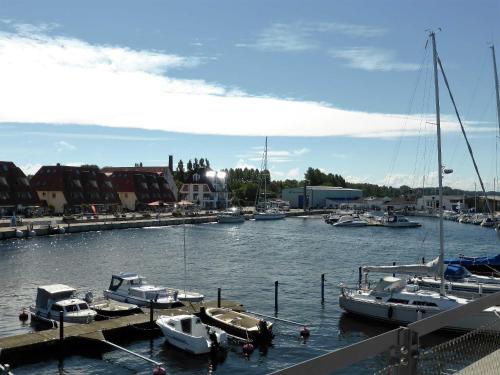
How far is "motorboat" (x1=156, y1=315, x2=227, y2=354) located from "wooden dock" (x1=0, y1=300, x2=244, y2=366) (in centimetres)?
167

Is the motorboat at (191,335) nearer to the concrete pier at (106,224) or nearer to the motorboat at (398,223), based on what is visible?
the concrete pier at (106,224)

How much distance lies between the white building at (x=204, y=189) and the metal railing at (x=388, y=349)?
172 metres

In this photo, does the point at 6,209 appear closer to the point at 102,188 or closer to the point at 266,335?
the point at 102,188

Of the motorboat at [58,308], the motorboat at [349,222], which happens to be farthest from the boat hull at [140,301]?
the motorboat at [349,222]

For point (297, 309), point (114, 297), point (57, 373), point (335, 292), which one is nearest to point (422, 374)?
point (57, 373)

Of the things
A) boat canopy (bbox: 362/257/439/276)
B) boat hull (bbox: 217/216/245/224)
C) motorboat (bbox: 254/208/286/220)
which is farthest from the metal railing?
motorboat (bbox: 254/208/286/220)

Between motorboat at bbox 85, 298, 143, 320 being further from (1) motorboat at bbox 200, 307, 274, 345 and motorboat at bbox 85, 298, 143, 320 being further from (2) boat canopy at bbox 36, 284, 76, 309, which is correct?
(1) motorboat at bbox 200, 307, 274, 345

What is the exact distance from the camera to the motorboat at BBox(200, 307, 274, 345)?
29.8m

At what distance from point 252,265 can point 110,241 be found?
35774 mm

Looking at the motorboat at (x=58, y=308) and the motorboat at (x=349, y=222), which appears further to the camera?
the motorboat at (x=349, y=222)

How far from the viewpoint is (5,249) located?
2995 inches

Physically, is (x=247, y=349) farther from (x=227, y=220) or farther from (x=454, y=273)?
(x=227, y=220)

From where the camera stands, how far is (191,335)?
92.6 feet

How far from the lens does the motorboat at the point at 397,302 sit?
32250mm
